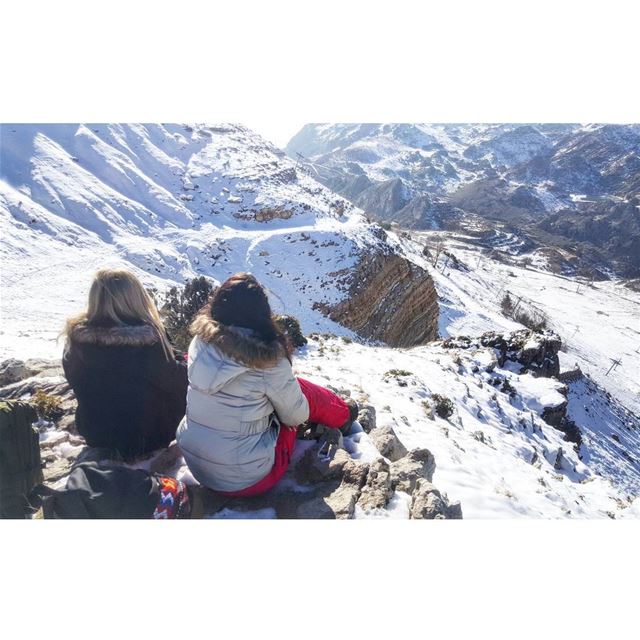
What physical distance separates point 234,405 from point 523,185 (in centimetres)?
14614

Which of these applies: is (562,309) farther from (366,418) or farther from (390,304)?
(366,418)

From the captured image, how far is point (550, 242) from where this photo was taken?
8919 cm

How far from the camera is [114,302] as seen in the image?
2629mm

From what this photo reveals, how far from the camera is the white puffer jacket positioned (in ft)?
7.43

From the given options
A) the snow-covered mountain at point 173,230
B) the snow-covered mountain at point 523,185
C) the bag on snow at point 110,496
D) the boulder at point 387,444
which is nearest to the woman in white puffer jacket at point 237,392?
the bag on snow at point 110,496

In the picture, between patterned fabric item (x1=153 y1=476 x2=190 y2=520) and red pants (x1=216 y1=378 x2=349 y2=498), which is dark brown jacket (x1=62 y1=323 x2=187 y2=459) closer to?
patterned fabric item (x1=153 y1=476 x2=190 y2=520)

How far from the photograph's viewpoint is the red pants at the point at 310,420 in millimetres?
2707

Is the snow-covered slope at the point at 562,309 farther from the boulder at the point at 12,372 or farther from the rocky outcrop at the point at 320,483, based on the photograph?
the boulder at the point at 12,372

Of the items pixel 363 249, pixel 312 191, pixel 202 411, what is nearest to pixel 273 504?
pixel 202 411

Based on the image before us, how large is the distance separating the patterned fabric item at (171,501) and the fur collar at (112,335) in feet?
3.04

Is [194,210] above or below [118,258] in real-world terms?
above

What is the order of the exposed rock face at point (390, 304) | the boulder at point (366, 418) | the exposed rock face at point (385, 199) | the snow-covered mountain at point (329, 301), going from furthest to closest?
the exposed rock face at point (385, 199), the exposed rock face at point (390, 304), the snow-covered mountain at point (329, 301), the boulder at point (366, 418)

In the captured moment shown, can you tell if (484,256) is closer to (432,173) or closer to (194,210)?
(194,210)
